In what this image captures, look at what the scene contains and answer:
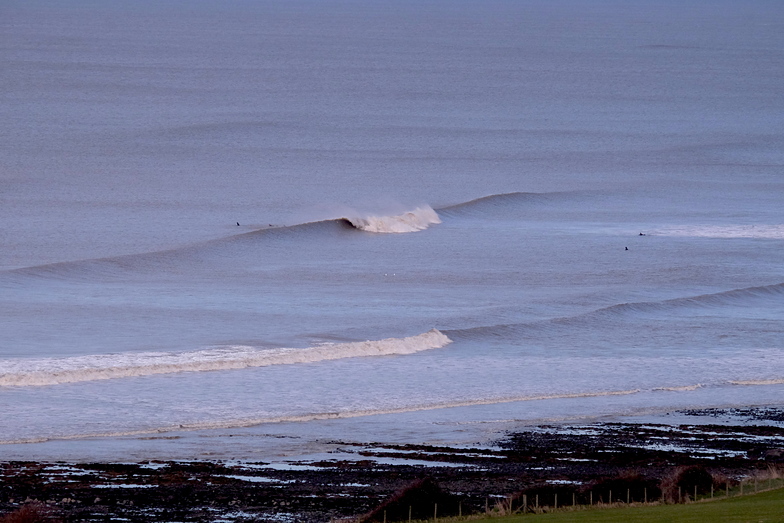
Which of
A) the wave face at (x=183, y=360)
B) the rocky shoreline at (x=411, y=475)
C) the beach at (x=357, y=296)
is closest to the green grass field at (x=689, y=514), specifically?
the rocky shoreline at (x=411, y=475)

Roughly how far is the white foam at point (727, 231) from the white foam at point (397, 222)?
349 inches

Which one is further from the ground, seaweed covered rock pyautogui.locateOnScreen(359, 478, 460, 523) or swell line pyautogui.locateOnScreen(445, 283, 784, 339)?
swell line pyautogui.locateOnScreen(445, 283, 784, 339)

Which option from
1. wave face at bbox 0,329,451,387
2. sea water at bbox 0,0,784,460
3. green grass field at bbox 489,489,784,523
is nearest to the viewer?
green grass field at bbox 489,489,784,523

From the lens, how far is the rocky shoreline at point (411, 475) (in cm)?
1633

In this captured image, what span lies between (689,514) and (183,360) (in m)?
16.0

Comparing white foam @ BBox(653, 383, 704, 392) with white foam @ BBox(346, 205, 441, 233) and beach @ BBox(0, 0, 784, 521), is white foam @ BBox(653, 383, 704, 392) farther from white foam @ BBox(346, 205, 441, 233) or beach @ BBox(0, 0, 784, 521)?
white foam @ BBox(346, 205, 441, 233)

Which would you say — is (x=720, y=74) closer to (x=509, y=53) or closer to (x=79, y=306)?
(x=509, y=53)

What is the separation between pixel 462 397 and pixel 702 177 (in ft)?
139

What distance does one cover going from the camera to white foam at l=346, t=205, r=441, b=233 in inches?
1972

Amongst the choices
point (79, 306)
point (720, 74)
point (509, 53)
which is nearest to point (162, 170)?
point (79, 306)

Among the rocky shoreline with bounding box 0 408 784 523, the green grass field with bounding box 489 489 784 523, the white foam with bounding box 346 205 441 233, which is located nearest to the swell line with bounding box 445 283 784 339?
the rocky shoreline with bounding box 0 408 784 523

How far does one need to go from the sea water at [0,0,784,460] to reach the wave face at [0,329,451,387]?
79 millimetres

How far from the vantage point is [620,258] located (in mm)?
43094

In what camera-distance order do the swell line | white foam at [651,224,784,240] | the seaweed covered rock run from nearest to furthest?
the seaweed covered rock, the swell line, white foam at [651,224,784,240]
